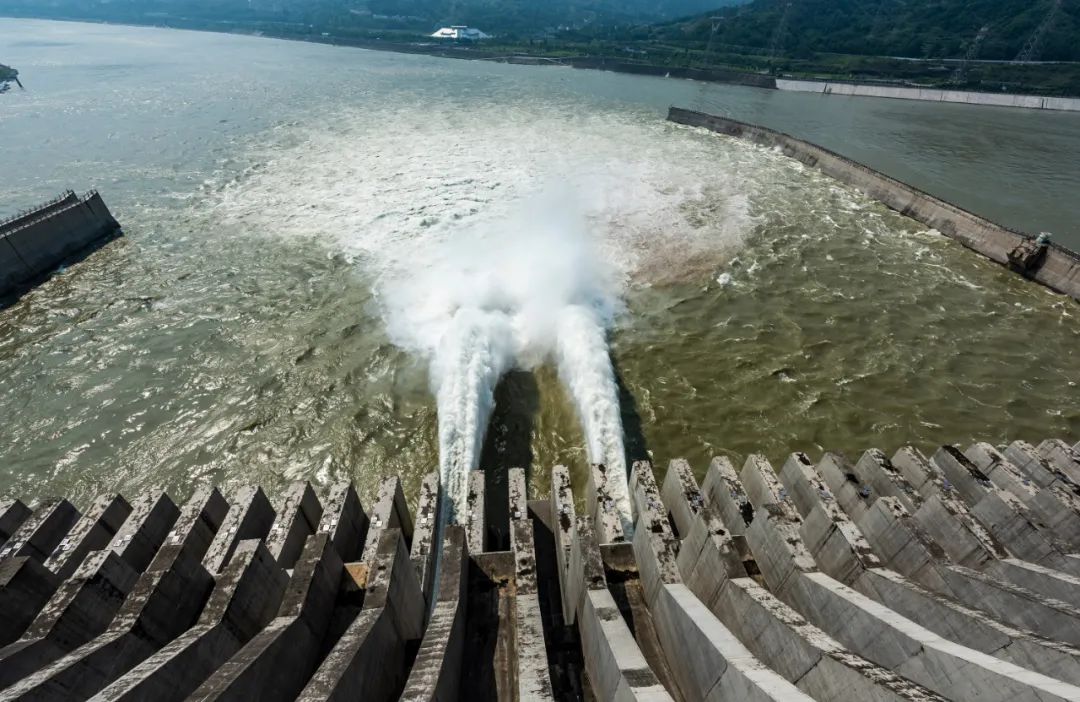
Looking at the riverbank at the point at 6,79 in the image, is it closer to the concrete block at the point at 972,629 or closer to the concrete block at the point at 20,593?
the concrete block at the point at 20,593

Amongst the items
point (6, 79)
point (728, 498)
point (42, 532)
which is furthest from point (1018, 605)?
point (6, 79)

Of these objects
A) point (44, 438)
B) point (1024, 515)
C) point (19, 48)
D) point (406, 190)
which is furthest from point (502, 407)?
point (19, 48)

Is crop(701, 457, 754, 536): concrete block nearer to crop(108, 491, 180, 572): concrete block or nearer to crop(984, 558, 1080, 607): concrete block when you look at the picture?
crop(984, 558, 1080, 607): concrete block

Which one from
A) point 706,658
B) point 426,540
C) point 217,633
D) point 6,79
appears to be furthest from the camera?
point 6,79

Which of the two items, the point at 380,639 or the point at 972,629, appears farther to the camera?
the point at 380,639

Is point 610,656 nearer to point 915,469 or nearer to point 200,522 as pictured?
point 200,522

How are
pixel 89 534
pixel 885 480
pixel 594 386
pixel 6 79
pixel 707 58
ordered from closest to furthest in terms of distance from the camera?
pixel 89 534 < pixel 885 480 < pixel 594 386 < pixel 6 79 < pixel 707 58
